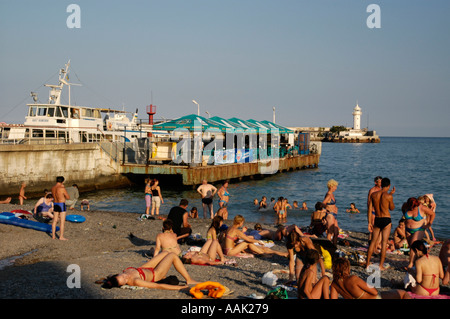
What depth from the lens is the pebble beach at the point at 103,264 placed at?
6938mm

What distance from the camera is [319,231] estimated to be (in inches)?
460

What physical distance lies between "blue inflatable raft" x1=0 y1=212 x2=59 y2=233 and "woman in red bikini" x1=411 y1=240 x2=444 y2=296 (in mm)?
9735

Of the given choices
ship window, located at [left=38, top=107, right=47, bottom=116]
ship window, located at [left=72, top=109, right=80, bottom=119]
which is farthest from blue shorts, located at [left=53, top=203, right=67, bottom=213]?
ship window, located at [left=72, top=109, right=80, bottom=119]

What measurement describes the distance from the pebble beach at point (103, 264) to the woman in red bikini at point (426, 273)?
0.74m

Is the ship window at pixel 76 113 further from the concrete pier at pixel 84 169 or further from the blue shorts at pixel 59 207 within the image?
the blue shorts at pixel 59 207

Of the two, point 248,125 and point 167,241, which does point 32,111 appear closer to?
point 248,125

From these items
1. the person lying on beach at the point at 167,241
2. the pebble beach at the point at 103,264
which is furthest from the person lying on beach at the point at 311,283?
the person lying on beach at the point at 167,241

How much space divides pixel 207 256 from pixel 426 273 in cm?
448

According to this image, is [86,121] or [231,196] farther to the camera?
[86,121]

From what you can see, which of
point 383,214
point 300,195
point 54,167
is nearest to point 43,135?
point 54,167

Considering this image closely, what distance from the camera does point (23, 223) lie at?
41.3ft

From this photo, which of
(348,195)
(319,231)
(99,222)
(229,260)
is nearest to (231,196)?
(348,195)

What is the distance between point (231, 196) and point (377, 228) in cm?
1821
